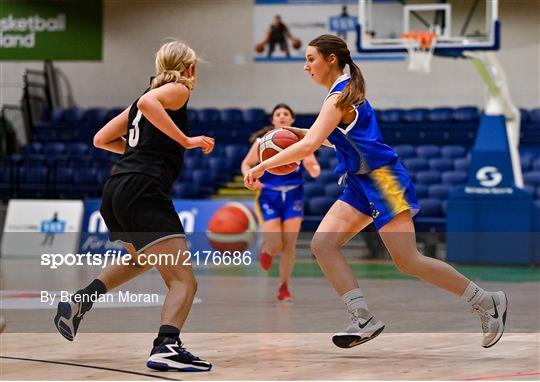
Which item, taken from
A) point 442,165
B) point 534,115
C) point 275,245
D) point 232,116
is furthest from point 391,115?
point 275,245

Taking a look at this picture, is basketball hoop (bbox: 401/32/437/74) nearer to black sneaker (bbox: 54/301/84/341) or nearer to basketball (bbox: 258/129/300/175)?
basketball (bbox: 258/129/300/175)

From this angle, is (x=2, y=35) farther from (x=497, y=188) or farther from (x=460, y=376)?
(x=460, y=376)

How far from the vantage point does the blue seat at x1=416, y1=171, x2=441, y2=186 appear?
19219 millimetres

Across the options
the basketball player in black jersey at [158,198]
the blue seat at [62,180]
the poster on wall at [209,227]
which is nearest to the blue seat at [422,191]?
the poster on wall at [209,227]

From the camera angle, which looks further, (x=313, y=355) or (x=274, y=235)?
(x=274, y=235)

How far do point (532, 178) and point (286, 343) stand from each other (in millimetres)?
13039

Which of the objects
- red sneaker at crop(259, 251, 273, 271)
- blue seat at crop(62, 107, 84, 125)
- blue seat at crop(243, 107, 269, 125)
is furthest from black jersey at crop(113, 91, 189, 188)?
blue seat at crop(62, 107, 84, 125)

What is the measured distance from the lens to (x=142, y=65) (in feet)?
80.5

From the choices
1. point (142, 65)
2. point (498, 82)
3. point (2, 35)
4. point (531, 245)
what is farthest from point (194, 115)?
point (531, 245)

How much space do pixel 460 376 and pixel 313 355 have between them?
1100 millimetres

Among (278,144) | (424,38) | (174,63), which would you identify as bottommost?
(278,144)

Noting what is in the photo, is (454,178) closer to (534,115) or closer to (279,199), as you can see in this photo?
(534,115)

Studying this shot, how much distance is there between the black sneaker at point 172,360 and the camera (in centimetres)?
529

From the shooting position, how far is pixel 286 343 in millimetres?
6512
